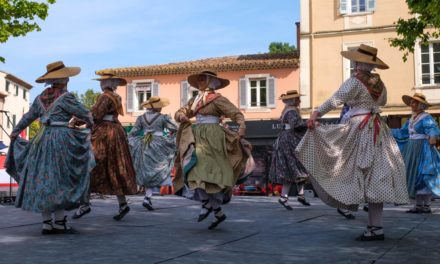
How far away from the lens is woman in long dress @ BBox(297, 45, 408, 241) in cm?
529

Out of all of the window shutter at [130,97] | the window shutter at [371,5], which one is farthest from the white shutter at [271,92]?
the window shutter at [130,97]

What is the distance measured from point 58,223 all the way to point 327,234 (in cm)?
282

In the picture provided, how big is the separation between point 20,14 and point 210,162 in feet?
46.5

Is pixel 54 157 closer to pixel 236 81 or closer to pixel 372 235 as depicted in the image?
pixel 372 235

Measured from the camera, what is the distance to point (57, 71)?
6.13 m

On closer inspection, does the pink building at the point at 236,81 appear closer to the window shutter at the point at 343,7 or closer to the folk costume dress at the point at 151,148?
the window shutter at the point at 343,7

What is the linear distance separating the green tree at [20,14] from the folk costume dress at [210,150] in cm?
1296

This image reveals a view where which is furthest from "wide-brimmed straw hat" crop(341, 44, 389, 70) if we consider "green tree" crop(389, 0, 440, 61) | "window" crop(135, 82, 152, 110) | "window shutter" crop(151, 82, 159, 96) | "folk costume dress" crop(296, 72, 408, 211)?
"window" crop(135, 82, 152, 110)

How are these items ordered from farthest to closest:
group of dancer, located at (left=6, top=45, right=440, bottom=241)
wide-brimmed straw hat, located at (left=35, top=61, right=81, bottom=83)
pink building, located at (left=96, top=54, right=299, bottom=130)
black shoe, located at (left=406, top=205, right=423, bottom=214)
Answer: pink building, located at (left=96, top=54, right=299, bottom=130) < black shoe, located at (left=406, top=205, right=423, bottom=214) < wide-brimmed straw hat, located at (left=35, top=61, right=81, bottom=83) < group of dancer, located at (left=6, top=45, right=440, bottom=241)

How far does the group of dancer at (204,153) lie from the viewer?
5375mm

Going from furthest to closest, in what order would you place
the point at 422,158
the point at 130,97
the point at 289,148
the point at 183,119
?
the point at 130,97, the point at 289,148, the point at 422,158, the point at 183,119

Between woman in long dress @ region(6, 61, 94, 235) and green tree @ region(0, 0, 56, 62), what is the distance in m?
12.4

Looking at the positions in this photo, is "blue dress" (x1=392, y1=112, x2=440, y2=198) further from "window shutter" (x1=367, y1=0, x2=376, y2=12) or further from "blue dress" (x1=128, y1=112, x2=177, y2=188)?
"window shutter" (x1=367, y1=0, x2=376, y2=12)

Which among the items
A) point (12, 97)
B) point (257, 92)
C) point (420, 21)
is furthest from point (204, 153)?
point (12, 97)
